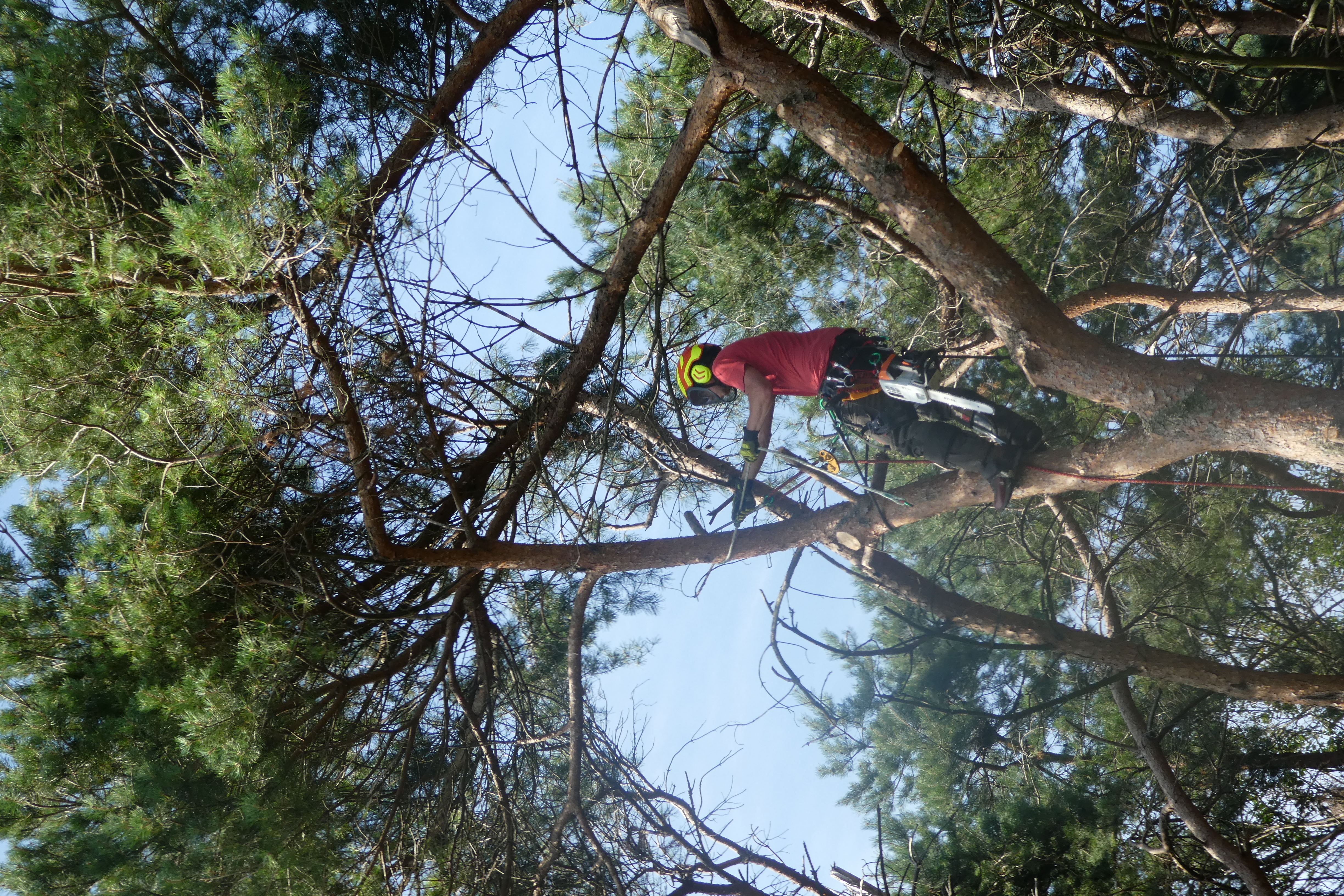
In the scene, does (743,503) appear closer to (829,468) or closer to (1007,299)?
(829,468)

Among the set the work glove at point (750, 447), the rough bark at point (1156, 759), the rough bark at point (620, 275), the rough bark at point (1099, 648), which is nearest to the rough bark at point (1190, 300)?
the rough bark at point (1156, 759)

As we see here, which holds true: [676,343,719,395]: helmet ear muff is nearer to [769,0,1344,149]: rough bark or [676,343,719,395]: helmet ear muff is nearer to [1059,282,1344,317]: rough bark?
[769,0,1344,149]: rough bark

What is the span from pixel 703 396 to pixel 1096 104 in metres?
2.46

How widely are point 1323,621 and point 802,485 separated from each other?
367cm

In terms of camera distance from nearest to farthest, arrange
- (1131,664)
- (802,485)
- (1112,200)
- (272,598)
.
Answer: (272,598), (1131,664), (802,485), (1112,200)

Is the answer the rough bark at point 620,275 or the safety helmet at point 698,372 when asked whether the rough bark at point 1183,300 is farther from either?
A: the rough bark at point 620,275

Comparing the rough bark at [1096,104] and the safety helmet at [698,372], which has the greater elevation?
the rough bark at [1096,104]

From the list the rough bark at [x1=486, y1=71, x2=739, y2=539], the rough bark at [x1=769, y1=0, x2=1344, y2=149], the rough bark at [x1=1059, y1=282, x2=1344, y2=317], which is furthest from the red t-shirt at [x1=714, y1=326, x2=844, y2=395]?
the rough bark at [x1=1059, y1=282, x2=1344, y2=317]

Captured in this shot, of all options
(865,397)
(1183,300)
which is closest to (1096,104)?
(1183,300)

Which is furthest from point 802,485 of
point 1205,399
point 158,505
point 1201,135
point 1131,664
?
→ point 158,505

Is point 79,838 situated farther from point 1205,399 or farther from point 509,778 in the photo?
point 1205,399

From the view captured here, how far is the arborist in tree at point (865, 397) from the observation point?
357cm

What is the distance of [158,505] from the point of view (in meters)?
2.80

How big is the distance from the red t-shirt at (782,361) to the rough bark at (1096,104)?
4.31ft
